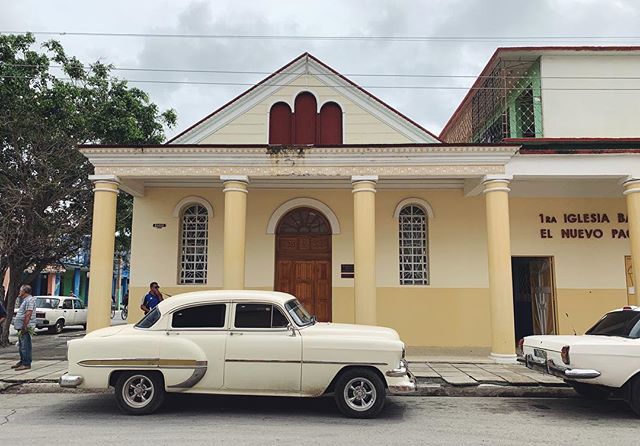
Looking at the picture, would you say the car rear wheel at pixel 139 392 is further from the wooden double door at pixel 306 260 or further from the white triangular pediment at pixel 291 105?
the white triangular pediment at pixel 291 105

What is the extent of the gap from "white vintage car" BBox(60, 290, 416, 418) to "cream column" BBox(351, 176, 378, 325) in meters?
4.02

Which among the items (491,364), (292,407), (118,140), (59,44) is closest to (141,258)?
(118,140)

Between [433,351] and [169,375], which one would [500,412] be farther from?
[433,351]

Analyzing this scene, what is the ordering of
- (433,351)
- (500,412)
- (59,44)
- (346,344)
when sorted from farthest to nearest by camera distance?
(59,44), (433,351), (500,412), (346,344)

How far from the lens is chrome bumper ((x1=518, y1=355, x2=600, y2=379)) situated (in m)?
6.59

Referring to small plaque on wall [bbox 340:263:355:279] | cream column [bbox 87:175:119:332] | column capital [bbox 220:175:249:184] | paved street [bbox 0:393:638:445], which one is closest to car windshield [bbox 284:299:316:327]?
paved street [bbox 0:393:638:445]

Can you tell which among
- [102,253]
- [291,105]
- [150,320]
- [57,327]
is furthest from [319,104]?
[57,327]

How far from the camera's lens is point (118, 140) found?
15.0 m

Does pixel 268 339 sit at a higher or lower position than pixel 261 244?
lower

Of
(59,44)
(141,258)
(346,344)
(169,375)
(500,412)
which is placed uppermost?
(59,44)

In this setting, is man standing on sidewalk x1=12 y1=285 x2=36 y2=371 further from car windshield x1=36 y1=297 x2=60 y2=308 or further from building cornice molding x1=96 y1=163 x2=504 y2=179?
car windshield x1=36 y1=297 x2=60 y2=308

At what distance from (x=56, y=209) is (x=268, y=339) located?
9.83 m

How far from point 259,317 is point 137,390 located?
188 centimetres

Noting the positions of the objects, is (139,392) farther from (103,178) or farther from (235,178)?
(103,178)
